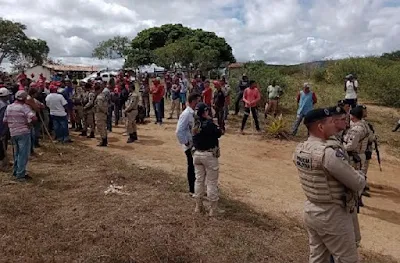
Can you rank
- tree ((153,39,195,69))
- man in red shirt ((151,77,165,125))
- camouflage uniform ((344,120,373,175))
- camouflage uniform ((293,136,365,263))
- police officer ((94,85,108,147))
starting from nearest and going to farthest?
camouflage uniform ((293,136,365,263)) → camouflage uniform ((344,120,373,175)) → police officer ((94,85,108,147)) → man in red shirt ((151,77,165,125)) → tree ((153,39,195,69))

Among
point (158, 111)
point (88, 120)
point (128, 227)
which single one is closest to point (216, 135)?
point (128, 227)

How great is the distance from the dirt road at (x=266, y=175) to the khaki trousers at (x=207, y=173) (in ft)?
4.11

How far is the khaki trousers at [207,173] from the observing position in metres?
5.70

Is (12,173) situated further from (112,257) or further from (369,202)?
(369,202)

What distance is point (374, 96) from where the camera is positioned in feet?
71.7

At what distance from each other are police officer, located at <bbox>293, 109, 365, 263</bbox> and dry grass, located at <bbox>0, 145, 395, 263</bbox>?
166 centimetres

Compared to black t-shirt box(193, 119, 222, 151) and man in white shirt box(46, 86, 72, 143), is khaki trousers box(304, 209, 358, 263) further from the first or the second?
man in white shirt box(46, 86, 72, 143)

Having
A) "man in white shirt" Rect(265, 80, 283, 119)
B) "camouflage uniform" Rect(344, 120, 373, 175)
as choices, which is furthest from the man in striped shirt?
"man in white shirt" Rect(265, 80, 283, 119)

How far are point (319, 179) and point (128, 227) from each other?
2.96 m

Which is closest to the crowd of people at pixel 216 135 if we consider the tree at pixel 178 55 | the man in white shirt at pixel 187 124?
the man in white shirt at pixel 187 124

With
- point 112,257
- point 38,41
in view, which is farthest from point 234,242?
point 38,41

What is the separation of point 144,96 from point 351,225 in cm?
1210

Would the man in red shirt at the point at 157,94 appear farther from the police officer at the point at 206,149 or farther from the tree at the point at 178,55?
the tree at the point at 178,55

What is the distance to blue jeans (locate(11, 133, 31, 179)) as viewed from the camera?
727 cm
